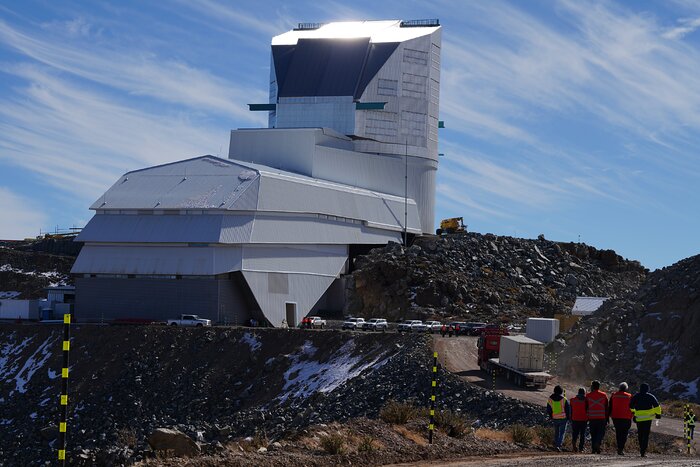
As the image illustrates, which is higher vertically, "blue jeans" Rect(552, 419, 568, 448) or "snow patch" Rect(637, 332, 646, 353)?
"snow patch" Rect(637, 332, 646, 353)

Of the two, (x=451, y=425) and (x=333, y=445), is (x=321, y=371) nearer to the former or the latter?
(x=451, y=425)

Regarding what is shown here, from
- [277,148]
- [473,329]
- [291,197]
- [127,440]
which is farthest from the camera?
[277,148]

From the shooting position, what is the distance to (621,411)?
81.4ft

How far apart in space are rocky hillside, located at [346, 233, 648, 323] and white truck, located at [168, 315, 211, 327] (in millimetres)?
14587

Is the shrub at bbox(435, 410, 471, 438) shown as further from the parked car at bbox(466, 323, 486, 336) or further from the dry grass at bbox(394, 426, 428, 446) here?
the parked car at bbox(466, 323, 486, 336)

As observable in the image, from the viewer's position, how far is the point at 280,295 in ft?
243

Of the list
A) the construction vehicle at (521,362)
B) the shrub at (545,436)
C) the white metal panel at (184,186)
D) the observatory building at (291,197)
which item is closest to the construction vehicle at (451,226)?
the observatory building at (291,197)

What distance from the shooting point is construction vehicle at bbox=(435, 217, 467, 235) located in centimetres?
10031

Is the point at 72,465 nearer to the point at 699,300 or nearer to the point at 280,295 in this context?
the point at 699,300

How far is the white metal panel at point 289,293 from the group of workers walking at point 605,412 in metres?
46.3

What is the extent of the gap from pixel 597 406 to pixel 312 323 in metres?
46.3

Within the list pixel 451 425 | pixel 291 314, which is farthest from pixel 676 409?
pixel 291 314

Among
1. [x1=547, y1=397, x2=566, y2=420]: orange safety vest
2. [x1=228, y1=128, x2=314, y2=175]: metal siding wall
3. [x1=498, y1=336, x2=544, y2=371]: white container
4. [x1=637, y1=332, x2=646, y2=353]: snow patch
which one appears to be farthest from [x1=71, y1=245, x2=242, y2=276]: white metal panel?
[x1=547, y1=397, x2=566, y2=420]: orange safety vest

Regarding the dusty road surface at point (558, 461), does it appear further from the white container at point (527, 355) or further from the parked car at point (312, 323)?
the parked car at point (312, 323)
